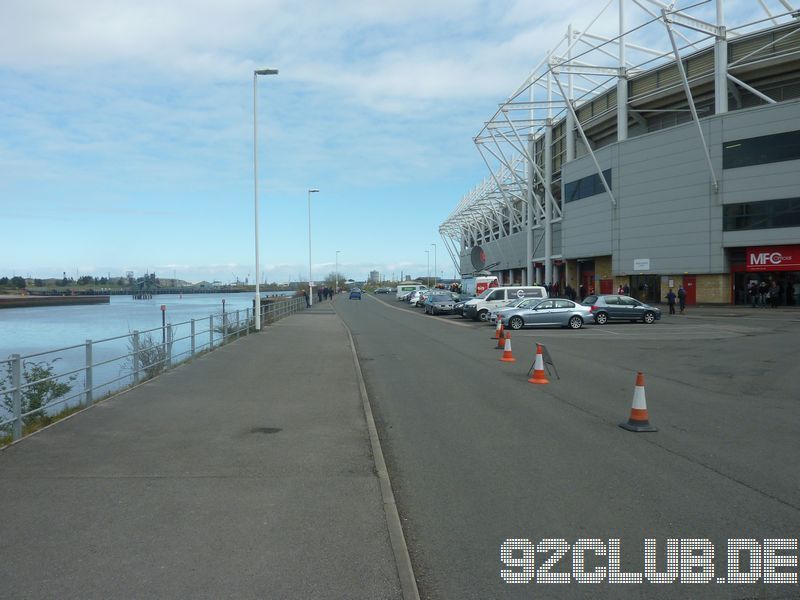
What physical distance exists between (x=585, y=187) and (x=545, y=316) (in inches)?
1078

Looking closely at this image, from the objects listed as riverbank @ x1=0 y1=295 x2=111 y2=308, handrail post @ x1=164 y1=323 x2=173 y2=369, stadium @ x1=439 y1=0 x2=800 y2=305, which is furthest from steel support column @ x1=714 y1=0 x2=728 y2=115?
riverbank @ x1=0 y1=295 x2=111 y2=308

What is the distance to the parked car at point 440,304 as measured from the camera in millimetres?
43844

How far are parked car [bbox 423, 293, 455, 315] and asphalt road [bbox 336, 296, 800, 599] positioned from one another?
92.6 feet

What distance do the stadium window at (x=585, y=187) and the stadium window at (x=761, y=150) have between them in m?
10.0

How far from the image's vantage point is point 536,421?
9.05 m

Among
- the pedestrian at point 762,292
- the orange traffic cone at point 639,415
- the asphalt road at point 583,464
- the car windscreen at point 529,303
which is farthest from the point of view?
the pedestrian at point 762,292

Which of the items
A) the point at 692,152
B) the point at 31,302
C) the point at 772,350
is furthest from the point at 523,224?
the point at 772,350

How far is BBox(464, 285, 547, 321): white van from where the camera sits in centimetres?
3391

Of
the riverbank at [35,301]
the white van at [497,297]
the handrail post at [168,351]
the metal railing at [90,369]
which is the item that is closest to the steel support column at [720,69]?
the white van at [497,297]

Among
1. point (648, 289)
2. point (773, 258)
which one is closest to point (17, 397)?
point (773, 258)

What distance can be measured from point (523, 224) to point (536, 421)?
2781 inches

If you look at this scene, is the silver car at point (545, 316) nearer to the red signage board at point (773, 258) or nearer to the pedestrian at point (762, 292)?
the pedestrian at point (762, 292)

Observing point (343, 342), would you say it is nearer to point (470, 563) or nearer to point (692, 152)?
point (470, 563)

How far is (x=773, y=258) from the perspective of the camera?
129 ft
